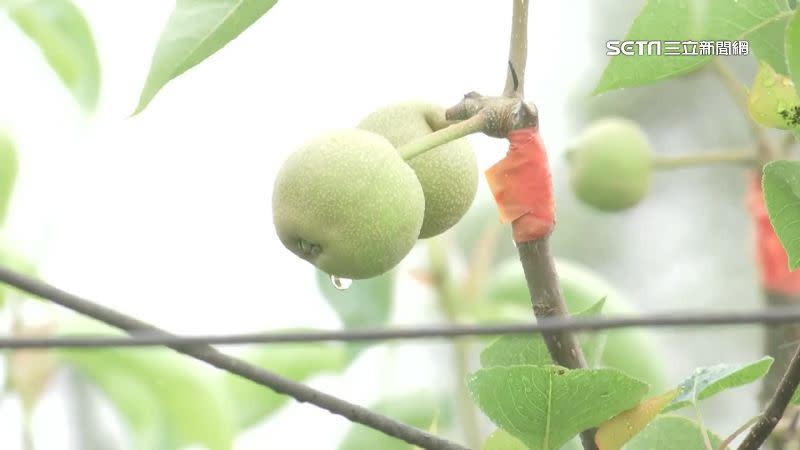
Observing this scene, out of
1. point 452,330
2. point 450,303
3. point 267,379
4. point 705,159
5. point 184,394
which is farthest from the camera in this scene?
point 705,159

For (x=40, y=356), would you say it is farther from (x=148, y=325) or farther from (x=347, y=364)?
(x=148, y=325)

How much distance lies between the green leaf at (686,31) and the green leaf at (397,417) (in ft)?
0.61

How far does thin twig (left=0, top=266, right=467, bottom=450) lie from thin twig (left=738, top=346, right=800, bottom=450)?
0.11m

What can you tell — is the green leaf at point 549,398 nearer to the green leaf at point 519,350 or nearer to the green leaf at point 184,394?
the green leaf at point 519,350

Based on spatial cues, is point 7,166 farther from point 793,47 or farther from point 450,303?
point 793,47

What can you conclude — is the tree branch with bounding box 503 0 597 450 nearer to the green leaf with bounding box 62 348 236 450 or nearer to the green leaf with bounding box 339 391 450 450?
the green leaf with bounding box 339 391 450 450

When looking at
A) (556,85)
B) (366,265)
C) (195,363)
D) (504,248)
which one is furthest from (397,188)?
(556,85)

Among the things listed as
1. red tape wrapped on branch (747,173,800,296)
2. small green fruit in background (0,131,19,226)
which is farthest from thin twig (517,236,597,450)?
red tape wrapped on branch (747,173,800,296)

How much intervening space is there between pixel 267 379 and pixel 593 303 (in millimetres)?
207

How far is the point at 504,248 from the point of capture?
2.81m

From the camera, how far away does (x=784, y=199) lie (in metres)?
0.52

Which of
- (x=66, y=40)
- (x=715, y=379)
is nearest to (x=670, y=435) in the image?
(x=715, y=379)

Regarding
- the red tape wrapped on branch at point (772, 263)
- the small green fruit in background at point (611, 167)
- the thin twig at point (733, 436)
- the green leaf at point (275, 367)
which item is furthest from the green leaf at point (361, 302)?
the small green fruit in background at point (611, 167)

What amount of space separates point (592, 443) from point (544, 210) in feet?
0.31
